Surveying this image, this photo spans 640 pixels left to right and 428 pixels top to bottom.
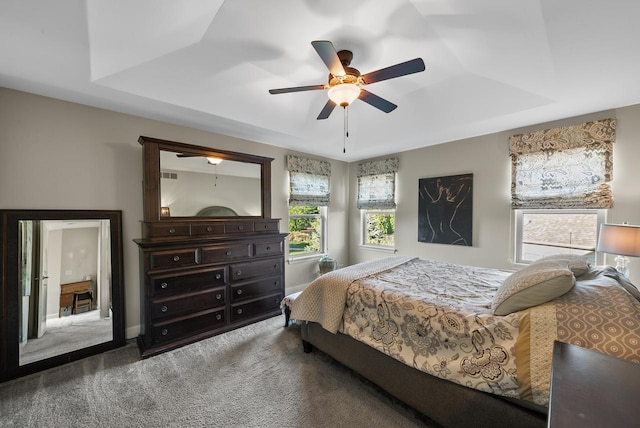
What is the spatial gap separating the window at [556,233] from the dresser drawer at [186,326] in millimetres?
3818

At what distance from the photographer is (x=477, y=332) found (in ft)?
4.63

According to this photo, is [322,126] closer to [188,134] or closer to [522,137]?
[188,134]

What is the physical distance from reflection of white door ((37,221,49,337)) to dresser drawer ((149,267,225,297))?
89cm

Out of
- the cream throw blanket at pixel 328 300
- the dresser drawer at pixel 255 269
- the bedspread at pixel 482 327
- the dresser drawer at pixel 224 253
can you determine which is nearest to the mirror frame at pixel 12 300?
the dresser drawer at pixel 224 253

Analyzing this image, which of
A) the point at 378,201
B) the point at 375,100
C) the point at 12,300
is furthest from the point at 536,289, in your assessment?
the point at 12,300

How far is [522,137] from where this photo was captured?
10.0ft

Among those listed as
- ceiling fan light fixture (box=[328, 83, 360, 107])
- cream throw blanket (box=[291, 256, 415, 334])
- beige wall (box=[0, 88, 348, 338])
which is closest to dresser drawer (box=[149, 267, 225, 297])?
beige wall (box=[0, 88, 348, 338])

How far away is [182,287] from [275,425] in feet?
5.30

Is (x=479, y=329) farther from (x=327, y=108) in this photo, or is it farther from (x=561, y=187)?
(x=561, y=187)

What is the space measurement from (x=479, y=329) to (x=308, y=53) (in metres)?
2.40

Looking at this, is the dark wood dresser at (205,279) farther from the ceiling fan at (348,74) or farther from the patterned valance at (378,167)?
the patterned valance at (378,167)

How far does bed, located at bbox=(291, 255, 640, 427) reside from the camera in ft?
3.95

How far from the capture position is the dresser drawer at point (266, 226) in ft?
11.0

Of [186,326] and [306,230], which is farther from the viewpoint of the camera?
[306,230]
